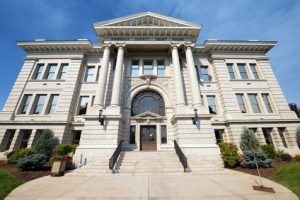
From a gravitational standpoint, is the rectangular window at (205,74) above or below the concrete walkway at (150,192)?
above

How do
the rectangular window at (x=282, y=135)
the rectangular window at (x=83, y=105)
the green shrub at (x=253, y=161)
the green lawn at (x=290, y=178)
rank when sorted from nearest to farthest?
the green lawn at (x=290, y=178) → the green shrub at (x=253, y=161) → the rectangular window at (x=282, y=135) → the rectangular window at (x=83, y=105)

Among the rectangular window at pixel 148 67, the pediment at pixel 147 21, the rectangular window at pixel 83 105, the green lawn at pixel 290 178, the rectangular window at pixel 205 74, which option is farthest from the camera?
the rectangular window at pixel 205 74

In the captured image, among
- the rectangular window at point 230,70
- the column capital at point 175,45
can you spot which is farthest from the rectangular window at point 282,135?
the column capital at point 175,45

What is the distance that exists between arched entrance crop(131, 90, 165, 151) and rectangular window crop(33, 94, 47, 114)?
10.9 meters

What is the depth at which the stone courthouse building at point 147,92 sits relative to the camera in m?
14.7

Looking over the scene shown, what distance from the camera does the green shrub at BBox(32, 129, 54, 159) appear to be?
530 inches

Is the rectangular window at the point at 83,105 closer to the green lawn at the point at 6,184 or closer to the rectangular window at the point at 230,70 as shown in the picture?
the green lawn at the point at 6,184

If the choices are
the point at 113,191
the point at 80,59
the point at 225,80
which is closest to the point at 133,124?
the point at 113,191

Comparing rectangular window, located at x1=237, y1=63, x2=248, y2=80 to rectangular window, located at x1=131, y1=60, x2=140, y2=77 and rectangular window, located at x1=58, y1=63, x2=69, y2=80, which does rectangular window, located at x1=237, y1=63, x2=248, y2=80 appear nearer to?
rectangular window, located at x1=131, y1=60, x2=140, y2=77

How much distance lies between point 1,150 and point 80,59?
13020 millimetres

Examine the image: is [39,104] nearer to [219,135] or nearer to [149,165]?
[149,165]

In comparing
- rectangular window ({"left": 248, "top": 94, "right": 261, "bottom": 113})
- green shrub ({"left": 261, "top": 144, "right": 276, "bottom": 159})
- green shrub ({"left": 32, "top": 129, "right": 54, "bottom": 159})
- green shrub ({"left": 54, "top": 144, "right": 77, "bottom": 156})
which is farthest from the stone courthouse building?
green shrub ({"left": 261, "top": 144, "right": 276, "bottom": 159})

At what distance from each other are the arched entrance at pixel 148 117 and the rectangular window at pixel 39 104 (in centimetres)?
1090

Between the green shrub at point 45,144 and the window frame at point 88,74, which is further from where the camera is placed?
the window frame at point 88,74
